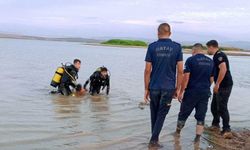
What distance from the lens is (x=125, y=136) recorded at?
8.52 meters

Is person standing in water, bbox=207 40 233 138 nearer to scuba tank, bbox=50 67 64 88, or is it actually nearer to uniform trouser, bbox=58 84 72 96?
uniform trouser, bbox=58 84 72 96

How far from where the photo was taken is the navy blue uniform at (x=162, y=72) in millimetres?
7258

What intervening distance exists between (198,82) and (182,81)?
0.38 m

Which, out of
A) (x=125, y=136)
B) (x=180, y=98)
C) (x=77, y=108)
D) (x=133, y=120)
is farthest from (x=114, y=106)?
(x=180, y=98)

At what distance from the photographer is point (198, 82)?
→ 8133mm

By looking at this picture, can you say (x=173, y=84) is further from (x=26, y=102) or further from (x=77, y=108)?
(x=26, y=102)

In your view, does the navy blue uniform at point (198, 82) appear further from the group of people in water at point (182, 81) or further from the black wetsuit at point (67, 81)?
the black wetsuit at point (67, 81)

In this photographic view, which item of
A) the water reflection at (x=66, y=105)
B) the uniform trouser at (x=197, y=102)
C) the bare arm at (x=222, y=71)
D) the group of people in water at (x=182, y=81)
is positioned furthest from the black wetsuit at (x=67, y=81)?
the uniform trouser at (x=197, y=102)

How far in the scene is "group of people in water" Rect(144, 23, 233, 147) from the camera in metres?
7.29

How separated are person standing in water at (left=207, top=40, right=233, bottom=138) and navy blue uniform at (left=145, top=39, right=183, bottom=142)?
1.75 meters

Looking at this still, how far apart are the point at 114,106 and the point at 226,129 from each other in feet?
12.8

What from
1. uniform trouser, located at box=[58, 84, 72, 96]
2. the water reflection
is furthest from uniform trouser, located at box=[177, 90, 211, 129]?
uniform trouser, located at box=[58, 84, 72, 96]

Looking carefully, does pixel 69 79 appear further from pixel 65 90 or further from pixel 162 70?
pixel 162 70

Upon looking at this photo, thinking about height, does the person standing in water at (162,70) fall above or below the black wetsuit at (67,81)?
above
